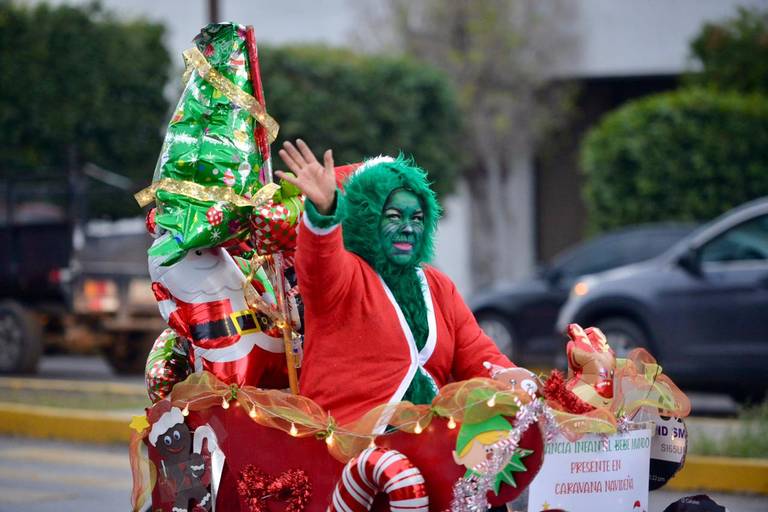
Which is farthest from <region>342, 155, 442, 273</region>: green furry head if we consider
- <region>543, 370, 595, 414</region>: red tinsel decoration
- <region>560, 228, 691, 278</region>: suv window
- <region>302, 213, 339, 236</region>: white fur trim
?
<region>560, 228, 691, 278</region>: suv window

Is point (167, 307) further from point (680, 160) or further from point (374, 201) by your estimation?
point (680, 160)

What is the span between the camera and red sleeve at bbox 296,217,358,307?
3885mm

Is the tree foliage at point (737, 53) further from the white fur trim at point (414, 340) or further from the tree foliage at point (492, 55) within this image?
the white fur trim at point (414, 340)

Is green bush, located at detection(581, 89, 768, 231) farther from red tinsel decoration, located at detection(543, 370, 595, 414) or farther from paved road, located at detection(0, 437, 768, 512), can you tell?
red tinsel decoration, located at detection(543, 370, 595, 414)

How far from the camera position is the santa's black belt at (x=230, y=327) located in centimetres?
466

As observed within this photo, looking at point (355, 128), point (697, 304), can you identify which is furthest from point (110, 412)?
point (355, 128)

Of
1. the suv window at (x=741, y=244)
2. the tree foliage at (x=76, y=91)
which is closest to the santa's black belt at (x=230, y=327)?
the suv window at (x=741, y=244)

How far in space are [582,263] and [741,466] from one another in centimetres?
614

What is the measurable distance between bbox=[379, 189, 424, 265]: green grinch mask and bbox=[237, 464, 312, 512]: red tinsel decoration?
29.3 inches

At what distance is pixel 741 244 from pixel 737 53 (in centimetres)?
1076

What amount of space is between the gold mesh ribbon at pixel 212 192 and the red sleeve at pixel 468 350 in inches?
29.4

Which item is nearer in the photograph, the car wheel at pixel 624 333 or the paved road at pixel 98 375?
the car wheel at pixel 624 333

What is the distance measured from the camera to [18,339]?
14.0 m

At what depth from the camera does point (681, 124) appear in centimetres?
1806
